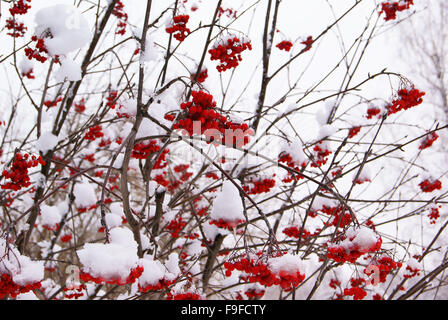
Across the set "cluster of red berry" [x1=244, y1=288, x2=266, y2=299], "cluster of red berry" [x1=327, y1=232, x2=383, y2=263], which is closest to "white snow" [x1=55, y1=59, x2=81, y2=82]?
"cluster of red berry" [x1=327, y1=232, x2=383, y2=263]

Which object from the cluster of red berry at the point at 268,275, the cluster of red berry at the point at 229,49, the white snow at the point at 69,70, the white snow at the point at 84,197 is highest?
the cluster of red berry at the point at 229,49

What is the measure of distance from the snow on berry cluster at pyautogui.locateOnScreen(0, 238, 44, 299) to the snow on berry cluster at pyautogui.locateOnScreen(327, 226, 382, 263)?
1.42m

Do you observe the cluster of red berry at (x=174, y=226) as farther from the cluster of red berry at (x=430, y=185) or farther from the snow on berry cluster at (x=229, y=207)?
the cluster of red berry at (x=430, y=185)

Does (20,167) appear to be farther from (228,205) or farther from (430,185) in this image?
(430,185)

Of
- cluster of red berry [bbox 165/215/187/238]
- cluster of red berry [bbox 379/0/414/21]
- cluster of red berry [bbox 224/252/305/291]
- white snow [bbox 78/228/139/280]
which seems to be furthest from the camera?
cluster of red berry [bbox 165/215/187/238]

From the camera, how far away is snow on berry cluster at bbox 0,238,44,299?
1.31 m

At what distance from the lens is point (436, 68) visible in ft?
30.7

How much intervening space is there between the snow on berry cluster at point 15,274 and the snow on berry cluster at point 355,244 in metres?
1.42

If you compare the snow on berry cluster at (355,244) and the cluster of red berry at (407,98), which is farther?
the cluster of red berry at (407,98)

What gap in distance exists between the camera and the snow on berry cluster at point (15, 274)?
131cm

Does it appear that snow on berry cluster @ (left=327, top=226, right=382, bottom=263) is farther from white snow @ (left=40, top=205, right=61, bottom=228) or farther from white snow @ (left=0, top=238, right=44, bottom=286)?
white snow @ (left=40, top=205, right=61, bottom=228)

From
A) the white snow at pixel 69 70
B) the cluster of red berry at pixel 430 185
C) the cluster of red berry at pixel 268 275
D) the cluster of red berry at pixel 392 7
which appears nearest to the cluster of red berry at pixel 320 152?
the cluster of red berry at pixel 430 185
